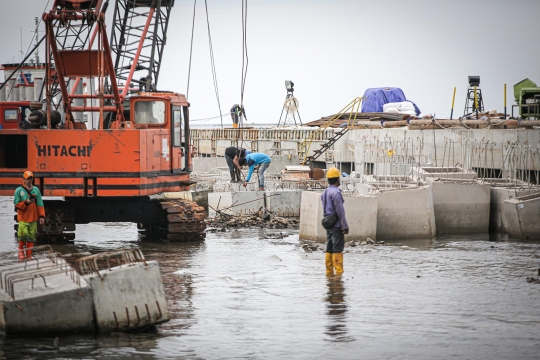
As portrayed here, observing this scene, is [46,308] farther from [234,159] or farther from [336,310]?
[234,159]

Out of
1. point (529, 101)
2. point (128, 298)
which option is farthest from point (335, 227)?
point (529, 101)

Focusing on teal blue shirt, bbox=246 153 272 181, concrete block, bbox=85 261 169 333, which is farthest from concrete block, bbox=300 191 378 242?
concrete block, bbox=85 261 169 333

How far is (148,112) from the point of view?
20219 mm

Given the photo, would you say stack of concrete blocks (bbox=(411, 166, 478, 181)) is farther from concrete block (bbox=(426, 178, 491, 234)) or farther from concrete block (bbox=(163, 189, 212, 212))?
concrete block (bbox=(163, 189, 212, 212))

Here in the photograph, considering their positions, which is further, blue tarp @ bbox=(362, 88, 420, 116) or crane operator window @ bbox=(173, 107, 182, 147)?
blue tarp @ bbox=(362, 88, 420, 116)

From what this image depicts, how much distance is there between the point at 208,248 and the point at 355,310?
7384 millimetres

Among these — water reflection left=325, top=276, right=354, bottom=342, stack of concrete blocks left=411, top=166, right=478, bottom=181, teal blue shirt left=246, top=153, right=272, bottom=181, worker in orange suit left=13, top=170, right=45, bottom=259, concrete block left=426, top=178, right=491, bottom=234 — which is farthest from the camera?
teal blue shirt left=246, top=153, right=272, bottom=181

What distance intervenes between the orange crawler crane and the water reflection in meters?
6.34

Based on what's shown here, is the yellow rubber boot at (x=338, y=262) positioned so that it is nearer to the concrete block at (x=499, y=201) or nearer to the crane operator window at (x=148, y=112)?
the concrete block at (x=499, y=201)

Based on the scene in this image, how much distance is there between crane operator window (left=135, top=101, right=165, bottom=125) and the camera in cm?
2017

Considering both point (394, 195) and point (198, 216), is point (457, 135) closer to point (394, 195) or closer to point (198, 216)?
point (394, 195)

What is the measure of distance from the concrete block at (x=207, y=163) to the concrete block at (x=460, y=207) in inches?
812

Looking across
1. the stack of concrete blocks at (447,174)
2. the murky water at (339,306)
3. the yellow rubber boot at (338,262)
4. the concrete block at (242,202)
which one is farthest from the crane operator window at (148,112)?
the yellow rubber boot at (338,262)

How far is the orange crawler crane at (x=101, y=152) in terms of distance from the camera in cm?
1820
